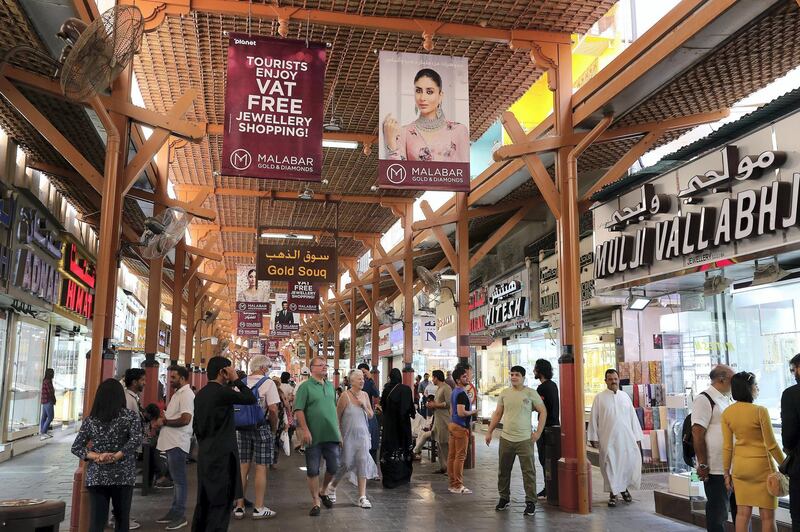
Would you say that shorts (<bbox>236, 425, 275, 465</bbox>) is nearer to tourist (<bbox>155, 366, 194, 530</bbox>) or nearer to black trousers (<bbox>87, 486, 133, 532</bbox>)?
tourist (<bbox>155, 366, 194, 530</bbox>)

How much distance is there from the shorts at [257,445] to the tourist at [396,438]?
2.62 meters

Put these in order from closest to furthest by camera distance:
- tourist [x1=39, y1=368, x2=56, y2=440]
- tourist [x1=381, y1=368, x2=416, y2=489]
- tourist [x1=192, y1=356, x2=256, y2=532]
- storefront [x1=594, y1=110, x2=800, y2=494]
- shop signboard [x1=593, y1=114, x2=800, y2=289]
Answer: tourist [x1=192, y1=356, x2=256, y2=532]
shop signboard [x1=593, y1=114, x2=800, y2=289]
storefront [x1=594, y1=110, x2=800, y2=494]
tourist [x1=381, y1=368, x2=416, y2=489]
tourist [x1=39, y1=368, x2=56, y2=440]

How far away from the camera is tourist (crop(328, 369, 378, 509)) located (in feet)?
29.4

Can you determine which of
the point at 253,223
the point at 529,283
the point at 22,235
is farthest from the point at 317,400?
the point at 253,223

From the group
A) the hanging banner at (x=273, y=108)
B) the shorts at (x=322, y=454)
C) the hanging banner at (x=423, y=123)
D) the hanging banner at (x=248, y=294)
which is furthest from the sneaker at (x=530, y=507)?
the hanging banner at (x=248, y=294)

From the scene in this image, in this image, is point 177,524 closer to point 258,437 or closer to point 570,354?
point 258,437

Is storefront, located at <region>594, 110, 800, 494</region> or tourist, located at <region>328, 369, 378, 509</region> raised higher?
storefront, located at <region>594, 110, 800, 494</region>

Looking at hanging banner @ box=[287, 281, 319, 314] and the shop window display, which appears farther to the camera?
hanging banner @ box=[287, 281, 319, 314]

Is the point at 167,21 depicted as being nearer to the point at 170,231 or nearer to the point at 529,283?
the point at 170,231

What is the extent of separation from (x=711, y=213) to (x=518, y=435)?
3.28m

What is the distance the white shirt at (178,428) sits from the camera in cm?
773

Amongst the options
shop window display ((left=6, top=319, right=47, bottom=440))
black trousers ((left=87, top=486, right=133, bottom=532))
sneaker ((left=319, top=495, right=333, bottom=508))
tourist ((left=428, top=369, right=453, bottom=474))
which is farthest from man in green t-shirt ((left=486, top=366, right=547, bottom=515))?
shop window display ((left=6, top=319, right=47, bottom=440))

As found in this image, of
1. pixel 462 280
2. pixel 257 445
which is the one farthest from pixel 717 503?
pixel 462 280

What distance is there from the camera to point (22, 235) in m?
12.5
